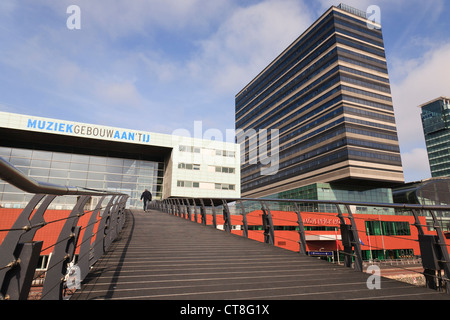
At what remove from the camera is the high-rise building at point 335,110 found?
52.2 meters

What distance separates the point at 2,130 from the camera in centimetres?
3294

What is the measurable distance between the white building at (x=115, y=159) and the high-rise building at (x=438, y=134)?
13224 centimetres

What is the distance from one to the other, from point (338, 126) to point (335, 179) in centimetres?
1070

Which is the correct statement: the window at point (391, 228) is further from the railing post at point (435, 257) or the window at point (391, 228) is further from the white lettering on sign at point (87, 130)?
the railing post at point (435, 257)

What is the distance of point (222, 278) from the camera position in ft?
13.1

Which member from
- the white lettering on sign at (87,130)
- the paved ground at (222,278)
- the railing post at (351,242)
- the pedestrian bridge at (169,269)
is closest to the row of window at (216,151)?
the white lettering on sign at (87,130)

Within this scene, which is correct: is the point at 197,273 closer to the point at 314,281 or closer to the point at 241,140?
the point at 314,281

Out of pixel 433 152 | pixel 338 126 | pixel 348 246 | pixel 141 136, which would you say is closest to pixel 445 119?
pixel 433 152

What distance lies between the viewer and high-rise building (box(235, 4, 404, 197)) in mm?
52250

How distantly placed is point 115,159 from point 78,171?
4822 millimetres

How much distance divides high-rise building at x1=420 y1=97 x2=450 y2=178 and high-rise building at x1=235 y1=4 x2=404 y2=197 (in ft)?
315

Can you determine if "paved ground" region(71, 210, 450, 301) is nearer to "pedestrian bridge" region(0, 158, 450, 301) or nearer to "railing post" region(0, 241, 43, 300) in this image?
"pedestrian bridge" region(0, 158, 450, 301)
